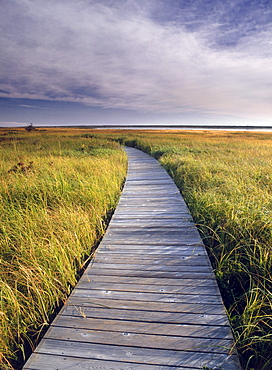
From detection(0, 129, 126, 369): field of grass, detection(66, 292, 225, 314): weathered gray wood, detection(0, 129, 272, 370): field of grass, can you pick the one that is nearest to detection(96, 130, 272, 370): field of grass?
detection(0, 129, 272, 370): field of grass

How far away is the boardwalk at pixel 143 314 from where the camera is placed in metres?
1.55

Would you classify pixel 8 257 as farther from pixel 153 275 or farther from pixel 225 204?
pixel 225 204

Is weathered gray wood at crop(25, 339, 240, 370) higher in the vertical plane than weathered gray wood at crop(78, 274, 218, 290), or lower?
lower

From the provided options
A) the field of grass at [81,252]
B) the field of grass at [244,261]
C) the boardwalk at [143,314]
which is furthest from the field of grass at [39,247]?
the field of grass at [244,261]

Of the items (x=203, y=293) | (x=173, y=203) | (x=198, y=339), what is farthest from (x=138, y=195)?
(x=198, y=339)

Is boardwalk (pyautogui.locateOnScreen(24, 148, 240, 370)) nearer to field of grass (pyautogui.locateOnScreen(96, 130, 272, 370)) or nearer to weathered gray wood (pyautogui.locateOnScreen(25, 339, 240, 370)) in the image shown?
weathered gray wood (pyautogui.locateOnScreen(25, 339, 240, 370))

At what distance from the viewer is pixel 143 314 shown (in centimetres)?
192

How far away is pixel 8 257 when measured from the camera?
2.85 m

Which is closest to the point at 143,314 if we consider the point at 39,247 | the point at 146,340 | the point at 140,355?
the point at 146,340

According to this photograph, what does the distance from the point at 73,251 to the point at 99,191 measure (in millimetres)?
2187

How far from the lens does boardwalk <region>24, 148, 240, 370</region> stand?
1547 millimetres

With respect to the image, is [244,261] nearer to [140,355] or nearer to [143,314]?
[143,314]

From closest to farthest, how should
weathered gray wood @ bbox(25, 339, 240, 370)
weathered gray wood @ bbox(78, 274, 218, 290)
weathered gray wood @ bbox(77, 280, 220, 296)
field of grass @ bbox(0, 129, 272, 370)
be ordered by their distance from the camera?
weathered gray wood @ bbox(25, 339, 240, 370) → field of grass @ bbox(0, 129, 272, 370) → weathered gray wood @ bbox(77, 280, 220, 296) → weathered gray wood @ bbox(78, 274, 218, 290)

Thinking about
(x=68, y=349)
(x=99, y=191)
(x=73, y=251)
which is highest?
(x=99, y=191)
